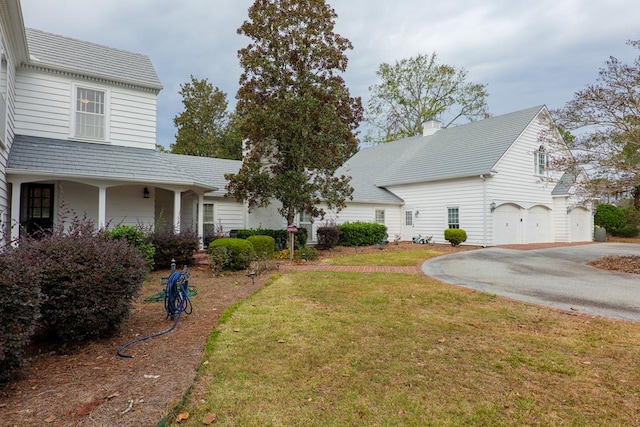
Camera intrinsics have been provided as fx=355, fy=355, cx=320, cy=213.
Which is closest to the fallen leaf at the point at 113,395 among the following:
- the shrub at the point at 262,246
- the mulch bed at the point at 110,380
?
the mulch bed at the point at 110,380

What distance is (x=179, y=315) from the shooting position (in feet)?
16.5

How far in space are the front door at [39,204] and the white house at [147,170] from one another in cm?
3

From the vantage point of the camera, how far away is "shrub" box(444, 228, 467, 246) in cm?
1716

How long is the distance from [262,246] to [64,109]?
295 inches

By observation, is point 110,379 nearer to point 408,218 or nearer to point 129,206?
point 129,206

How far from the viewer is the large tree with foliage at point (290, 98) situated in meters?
A: 12.5

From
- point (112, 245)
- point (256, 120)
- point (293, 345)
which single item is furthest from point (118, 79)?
point (293, 345)

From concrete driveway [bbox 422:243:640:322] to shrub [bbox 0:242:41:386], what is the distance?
723 centimetres

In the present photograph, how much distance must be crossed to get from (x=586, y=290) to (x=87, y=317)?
8943 mm

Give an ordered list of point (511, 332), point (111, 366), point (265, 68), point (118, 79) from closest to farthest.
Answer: point (111, 366)
point (511, 332)
point (118, 79)
point (265, 68)

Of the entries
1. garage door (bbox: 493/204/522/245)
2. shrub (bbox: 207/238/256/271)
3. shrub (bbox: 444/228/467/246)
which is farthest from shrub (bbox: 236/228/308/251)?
garage door (bbox: 493/204/522/245)

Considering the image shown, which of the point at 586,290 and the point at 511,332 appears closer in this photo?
the point at 511,332

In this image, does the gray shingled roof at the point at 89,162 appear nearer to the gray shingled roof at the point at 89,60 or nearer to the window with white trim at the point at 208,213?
the gray shingled roof at the point at 89,60

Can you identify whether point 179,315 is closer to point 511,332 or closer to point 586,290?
point 511,332
